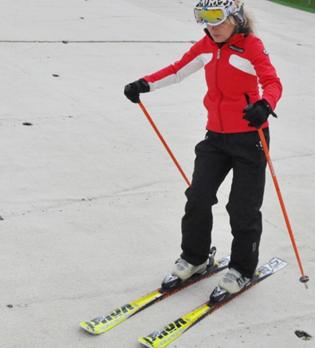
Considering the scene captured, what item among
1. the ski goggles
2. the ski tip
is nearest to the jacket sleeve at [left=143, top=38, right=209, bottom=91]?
the ski goggles

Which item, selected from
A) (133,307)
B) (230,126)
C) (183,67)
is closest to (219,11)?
(183,67)

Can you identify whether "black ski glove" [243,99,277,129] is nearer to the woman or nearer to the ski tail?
the woman

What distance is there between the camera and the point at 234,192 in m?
3.91

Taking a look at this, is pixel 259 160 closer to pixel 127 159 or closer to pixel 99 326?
pixel 99 326

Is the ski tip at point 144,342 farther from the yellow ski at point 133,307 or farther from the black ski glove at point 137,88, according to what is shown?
the black ski glove at point 137,88

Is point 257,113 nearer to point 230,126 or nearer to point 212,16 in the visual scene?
point 230,126

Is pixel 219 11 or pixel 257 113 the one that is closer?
pixel 257 113

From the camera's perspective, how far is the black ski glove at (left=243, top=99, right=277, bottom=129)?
135 inches

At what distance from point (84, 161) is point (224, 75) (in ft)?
7.64

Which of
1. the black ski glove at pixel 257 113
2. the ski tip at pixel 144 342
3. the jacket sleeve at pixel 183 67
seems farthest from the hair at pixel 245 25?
the ski tip at pixel 144 342

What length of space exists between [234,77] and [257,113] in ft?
1.22

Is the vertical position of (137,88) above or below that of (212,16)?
below

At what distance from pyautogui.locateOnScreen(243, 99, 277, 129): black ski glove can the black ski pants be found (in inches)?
13.9

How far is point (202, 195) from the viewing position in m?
3.89
